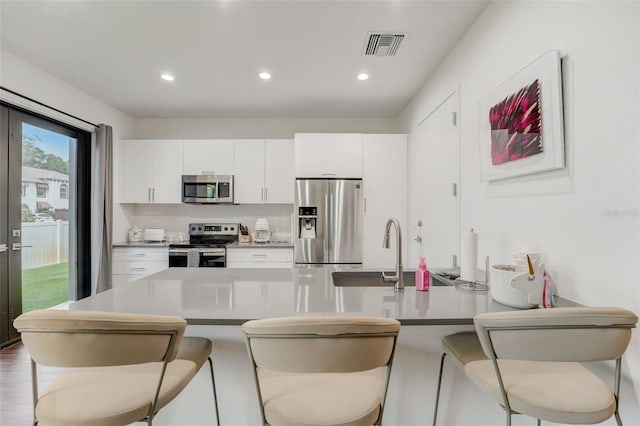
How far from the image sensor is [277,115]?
13.7ft

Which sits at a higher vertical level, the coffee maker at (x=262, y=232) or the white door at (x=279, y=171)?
the white door at (x=279, y=171)

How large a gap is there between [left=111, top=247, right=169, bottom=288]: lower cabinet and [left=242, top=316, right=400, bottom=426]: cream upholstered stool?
325 centimetres

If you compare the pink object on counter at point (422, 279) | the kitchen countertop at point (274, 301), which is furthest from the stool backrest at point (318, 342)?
the pink object on counter at point (422, 279)

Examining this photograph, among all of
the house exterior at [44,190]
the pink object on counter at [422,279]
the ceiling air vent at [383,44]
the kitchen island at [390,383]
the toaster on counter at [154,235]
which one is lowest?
the kitchen island at [390,383]

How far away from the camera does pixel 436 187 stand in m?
2.80

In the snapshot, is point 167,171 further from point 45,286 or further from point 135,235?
point 45,286

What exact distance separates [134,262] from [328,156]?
2647 mm

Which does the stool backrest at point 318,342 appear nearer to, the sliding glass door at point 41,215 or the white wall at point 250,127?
the sliding glass door at point 41,215

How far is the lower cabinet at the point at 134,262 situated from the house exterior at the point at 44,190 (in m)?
0.78

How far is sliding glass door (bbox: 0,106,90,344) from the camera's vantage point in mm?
2703

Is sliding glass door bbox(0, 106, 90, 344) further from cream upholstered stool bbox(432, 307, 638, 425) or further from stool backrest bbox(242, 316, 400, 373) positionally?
cream upholstered stool bbox(432, 307, 638, 425)

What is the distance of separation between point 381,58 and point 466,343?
2233 millimetres

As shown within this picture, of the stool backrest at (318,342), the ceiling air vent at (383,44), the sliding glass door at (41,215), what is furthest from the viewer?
the sliding glass door at (41,215)

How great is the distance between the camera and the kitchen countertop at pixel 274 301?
3.80ft
